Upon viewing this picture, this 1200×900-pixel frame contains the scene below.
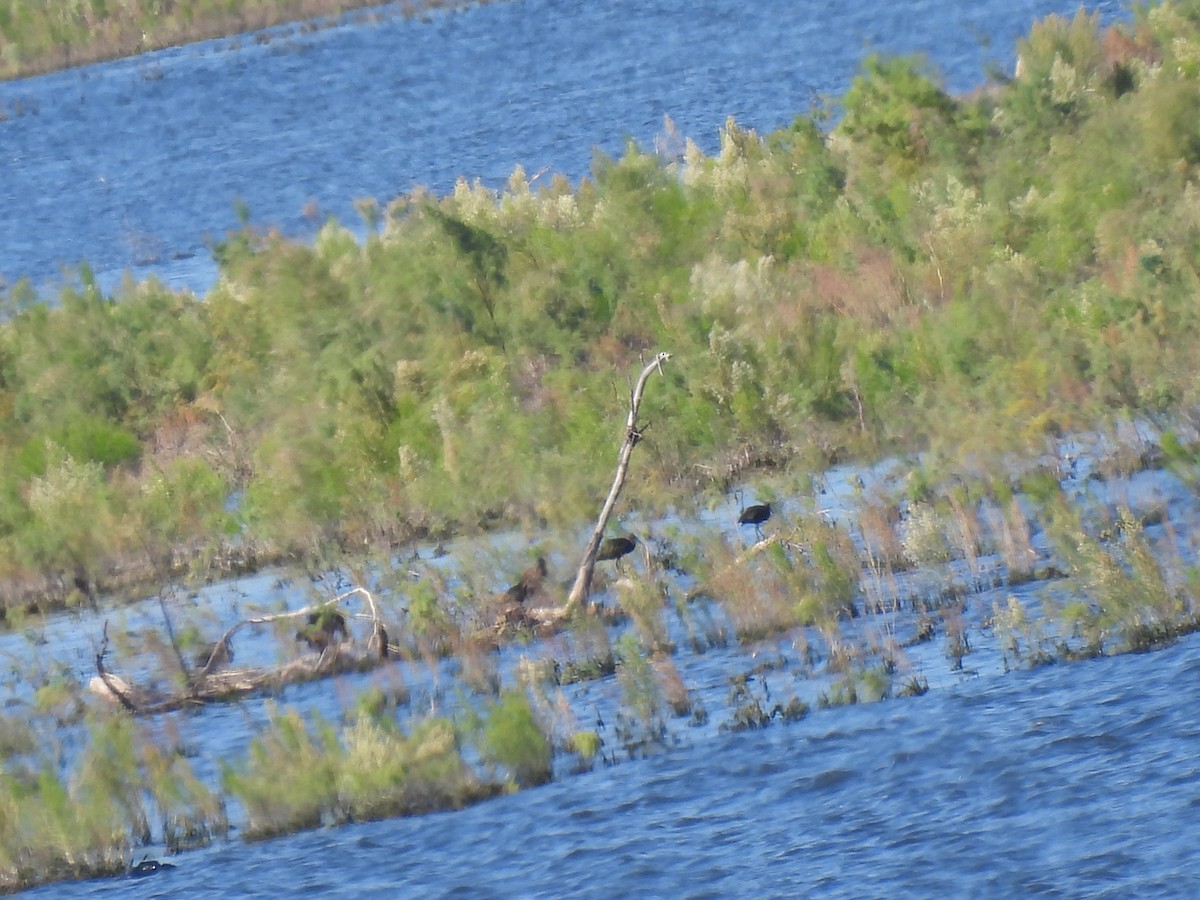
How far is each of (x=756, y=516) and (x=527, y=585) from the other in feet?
5.79

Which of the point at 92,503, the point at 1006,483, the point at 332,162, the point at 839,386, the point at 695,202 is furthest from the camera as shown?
the point at 332,162

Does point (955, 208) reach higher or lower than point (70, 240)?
lower

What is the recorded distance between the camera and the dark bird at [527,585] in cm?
1566

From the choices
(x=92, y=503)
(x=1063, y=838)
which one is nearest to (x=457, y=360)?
(x=92, y=503)

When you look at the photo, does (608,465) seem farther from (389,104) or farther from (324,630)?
(389,104)

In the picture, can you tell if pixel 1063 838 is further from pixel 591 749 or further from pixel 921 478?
pixel 921 478

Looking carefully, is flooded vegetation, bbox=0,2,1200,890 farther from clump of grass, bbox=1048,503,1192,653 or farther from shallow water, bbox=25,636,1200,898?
shallow water, bbox=25,636,1200,898

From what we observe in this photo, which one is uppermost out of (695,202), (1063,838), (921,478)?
(695,202)

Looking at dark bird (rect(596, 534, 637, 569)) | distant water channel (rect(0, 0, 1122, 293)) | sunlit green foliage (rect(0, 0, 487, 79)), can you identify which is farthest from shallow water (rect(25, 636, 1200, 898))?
sunlit green foliage (rect(0, 0, 487, 79))

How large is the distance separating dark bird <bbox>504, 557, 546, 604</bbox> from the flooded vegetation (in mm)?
25

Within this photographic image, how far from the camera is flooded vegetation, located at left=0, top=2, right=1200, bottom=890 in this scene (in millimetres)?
12570

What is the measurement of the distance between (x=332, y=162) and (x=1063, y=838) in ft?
140

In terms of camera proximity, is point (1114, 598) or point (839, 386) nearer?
point (1114, 598)

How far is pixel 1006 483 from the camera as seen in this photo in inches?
615
